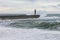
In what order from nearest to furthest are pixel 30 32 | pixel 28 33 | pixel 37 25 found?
pixel 28 33 < pixel 30 32 < pixel 37 25

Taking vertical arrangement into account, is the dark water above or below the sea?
below

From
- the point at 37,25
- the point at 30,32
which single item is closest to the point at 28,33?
the point at 30,32

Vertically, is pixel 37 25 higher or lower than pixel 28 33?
lower

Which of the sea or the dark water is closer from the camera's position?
the sea

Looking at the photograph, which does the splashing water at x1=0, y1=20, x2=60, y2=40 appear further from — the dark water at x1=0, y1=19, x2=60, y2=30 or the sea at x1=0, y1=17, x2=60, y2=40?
the dark water at x1=0, y1=19, x2=60, y2=30

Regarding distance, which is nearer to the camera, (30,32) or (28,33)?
(28,33)

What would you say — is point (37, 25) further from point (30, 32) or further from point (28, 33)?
point (28, 33)

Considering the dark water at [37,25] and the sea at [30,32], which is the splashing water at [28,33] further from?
the dark water at [37,25]

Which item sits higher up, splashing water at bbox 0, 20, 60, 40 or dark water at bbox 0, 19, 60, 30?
splashing water at bbox 0, 20, 60, 40

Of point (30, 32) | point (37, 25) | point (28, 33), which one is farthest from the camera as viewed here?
point (37, 25)

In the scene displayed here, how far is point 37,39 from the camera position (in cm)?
672

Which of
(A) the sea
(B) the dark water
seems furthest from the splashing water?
(B) the dark water

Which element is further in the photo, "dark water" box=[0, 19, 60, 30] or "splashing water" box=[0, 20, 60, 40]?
"dark water" box=[0, 19, 60, 30]

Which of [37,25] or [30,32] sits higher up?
[30,32]
